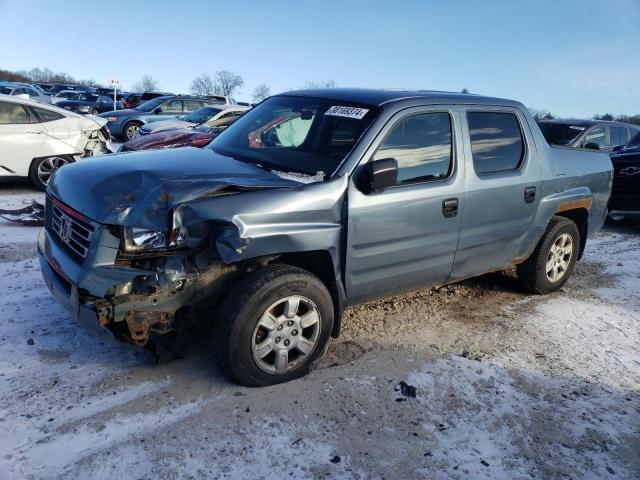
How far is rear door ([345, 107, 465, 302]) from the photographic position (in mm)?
3461

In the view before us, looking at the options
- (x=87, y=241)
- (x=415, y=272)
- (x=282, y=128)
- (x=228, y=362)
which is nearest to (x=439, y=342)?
(x=415, y=272)

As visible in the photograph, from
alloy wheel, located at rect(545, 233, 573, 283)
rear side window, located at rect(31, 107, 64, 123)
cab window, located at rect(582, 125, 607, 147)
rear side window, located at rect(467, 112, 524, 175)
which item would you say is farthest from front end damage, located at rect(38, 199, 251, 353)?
cab window, located at rect(582, 125, 607, 147)

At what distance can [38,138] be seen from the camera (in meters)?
8.41

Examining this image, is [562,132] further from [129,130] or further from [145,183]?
[129,130]

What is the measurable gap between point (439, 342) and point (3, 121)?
758 centimetres

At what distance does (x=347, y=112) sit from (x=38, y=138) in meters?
6.64

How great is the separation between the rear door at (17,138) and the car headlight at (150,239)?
655 cm

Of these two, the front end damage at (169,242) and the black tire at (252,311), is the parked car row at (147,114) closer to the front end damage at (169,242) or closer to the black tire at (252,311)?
the front end damage at (169,242)

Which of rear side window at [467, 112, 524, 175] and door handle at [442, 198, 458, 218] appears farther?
rear side window at [467, 112, 524, 175]

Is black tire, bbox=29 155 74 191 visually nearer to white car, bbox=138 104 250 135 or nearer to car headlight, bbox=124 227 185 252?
white car, bbox=138 104 250 135

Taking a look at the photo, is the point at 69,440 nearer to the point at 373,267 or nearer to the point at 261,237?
the point at 261,237

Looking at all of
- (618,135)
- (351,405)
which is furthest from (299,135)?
(618,135)

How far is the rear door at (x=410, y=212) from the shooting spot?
3461 mm

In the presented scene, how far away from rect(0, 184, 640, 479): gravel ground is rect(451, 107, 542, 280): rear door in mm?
615
